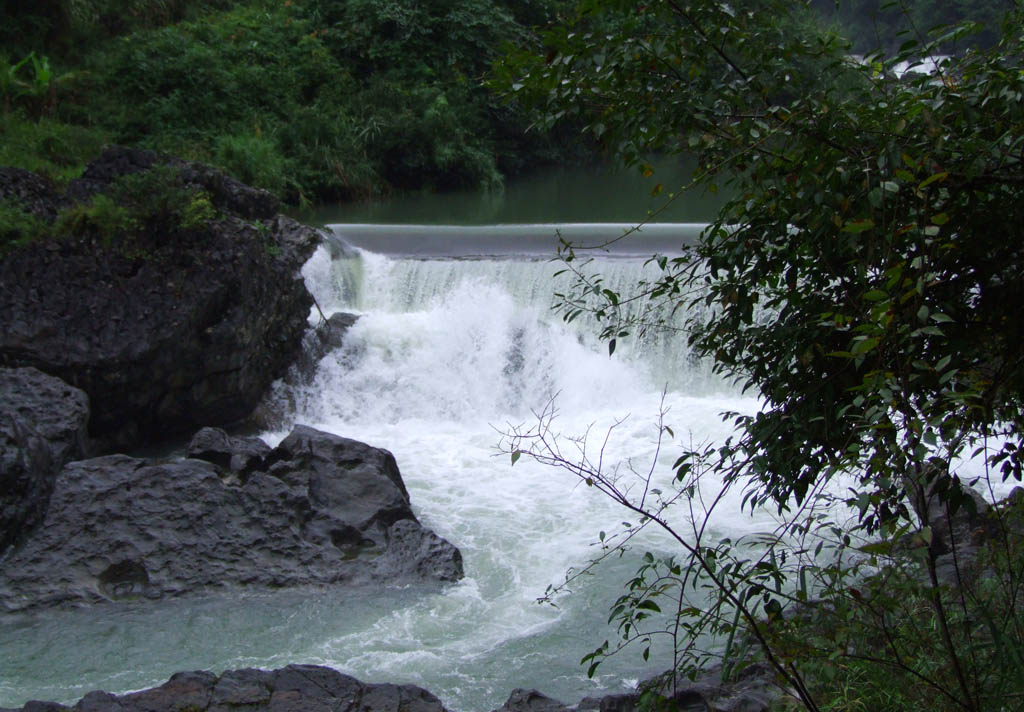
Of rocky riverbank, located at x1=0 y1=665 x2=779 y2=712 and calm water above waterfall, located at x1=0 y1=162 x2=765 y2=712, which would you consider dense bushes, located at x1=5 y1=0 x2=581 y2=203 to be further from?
rocky riverbank, located at x1=0 y1=665 x2=779 y2=712

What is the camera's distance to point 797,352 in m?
2.96

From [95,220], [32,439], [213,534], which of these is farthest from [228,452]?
[95,220]

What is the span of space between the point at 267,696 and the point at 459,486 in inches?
153

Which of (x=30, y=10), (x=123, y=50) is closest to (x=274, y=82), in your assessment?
(x=123, y=50)

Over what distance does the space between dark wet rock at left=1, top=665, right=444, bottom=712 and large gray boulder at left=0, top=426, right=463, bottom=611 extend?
5.94ft

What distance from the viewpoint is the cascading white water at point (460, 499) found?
5648 millimetres

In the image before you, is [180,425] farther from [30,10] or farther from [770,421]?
[30,10]

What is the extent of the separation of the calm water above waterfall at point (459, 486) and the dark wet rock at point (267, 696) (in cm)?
56

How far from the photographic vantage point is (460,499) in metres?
8.18

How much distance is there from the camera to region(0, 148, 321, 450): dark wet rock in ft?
28.8

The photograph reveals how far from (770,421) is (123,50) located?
1711 cm

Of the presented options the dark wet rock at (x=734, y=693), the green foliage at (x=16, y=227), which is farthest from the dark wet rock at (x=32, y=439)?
the dark wet rock at (x=734, y=693)

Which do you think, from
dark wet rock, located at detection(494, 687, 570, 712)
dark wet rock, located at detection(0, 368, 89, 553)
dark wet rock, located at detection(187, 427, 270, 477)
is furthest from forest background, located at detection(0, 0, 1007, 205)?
dark wet rock, located at detection(494, 687, 570, 712)

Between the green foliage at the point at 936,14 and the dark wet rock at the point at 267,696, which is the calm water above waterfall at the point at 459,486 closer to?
the dark wet rock at the point at 267,696
